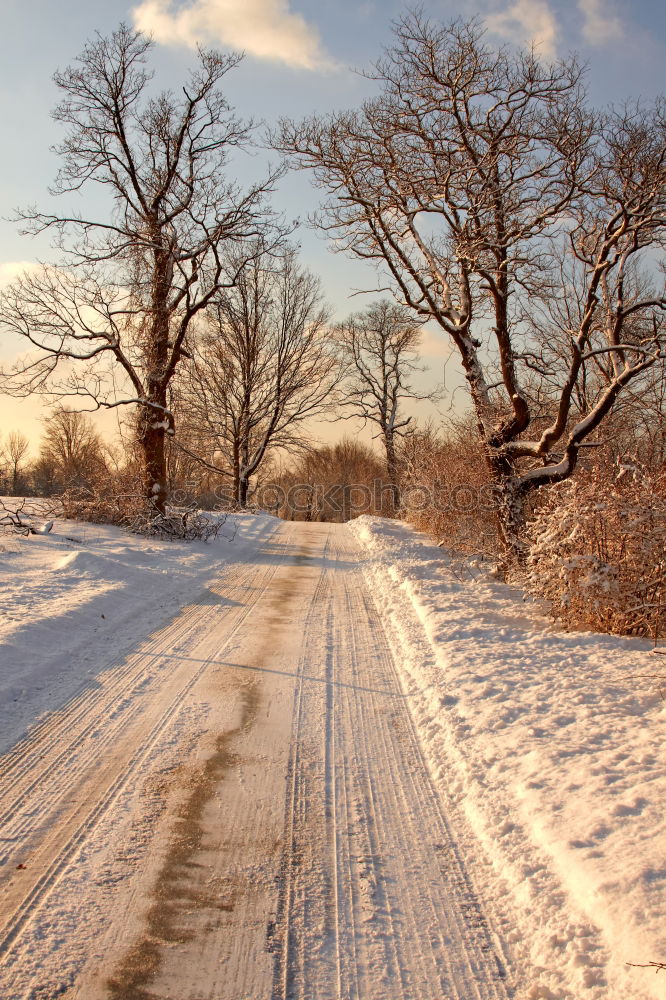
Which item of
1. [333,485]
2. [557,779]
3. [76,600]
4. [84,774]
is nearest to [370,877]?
[557,779]

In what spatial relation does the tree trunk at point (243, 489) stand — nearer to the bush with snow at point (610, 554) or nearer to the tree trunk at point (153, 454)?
the tree trunk at point (153, 454)

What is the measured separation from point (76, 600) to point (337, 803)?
5447 mm

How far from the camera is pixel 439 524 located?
16875 mm

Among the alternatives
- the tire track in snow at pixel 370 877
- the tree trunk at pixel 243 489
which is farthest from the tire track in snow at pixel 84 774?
the tree trunk at pixel 243 489

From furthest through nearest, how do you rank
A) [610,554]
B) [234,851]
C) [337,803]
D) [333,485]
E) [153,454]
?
[333,485]
[153,454]
[610,554]
[337,803]
[234,851]

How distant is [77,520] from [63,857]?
1299 centimetres

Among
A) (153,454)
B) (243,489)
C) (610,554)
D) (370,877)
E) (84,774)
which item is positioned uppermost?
(153,454)

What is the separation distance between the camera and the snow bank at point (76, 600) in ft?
19.4

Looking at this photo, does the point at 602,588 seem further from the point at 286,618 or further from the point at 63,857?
the point at 63,857

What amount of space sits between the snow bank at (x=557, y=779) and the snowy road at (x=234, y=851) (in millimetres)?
220

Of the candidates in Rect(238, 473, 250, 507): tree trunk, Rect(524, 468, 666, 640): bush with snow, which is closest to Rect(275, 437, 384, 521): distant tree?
Rect(238, 473, 250, 507): tree trunk

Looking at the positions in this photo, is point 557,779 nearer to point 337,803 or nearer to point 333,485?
point 337,803

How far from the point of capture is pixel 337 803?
4.14 m

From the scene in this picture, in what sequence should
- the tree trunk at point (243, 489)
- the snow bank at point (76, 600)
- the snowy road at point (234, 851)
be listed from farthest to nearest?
the tree trunk at point (243, 489) → the snow bank at point (76, 600) → the snowy road at point (234, 851)
